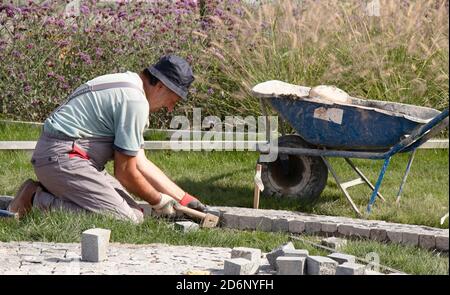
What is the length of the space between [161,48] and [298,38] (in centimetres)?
149

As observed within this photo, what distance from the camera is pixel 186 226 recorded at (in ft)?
21.3

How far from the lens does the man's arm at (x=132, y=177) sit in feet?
21.6

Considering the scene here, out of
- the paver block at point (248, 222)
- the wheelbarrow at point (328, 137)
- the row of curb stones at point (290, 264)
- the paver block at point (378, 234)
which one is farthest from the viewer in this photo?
the wheelbarrow at point (328, 137)

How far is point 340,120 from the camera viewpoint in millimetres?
7566

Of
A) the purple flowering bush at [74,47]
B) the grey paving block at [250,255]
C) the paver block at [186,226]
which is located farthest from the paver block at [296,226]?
the purple flowering bush at [74,47]

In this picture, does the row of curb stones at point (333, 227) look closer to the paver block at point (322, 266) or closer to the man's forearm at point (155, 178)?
the man's forearm at point (155, 178)

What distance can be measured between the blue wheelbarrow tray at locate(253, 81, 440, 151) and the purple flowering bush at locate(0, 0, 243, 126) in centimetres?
241

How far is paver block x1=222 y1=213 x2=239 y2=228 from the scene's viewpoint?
7.12m

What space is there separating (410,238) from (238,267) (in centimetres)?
182

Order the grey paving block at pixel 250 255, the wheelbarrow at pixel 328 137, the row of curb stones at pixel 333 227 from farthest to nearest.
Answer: the wheelbarrow at pixel 328 137 < the row of curb stones at pixel 333 227 < the grey paving block at pixel 250 255

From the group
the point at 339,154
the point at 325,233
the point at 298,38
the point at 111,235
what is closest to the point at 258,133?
the point at 298,38

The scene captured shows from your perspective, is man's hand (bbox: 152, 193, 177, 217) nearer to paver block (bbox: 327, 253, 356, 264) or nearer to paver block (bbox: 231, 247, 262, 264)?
paver block (bbox: 231, 247, 262, 264)

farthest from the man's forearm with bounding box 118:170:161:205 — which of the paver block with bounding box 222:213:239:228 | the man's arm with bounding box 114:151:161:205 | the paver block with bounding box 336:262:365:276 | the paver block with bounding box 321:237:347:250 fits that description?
the paver block with bounding box 336:262:365:276
